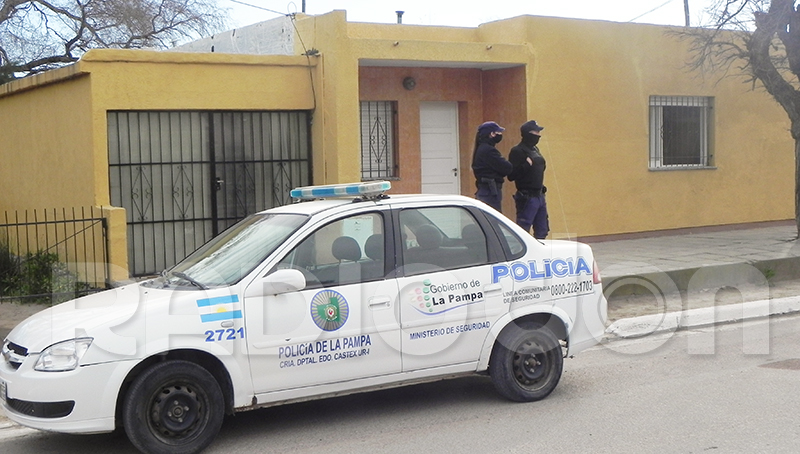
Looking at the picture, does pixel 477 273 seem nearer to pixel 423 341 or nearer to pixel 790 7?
pixel 423 341

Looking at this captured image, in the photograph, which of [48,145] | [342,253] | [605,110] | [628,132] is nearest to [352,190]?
[342,253]

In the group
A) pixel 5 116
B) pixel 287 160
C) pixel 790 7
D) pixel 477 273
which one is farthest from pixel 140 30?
pixel 477 273

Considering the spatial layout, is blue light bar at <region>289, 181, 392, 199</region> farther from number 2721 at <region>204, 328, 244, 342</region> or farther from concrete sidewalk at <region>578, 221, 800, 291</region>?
concrete sidewalk at <region>578, 221, 800, 291</region>

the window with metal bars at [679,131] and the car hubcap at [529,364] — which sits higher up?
the window with metal bars at [679,131]

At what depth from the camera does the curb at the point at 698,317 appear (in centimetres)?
937

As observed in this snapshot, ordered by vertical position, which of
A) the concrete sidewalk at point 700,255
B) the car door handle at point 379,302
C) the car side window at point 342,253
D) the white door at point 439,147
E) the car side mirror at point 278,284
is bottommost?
the concrete sidewalk at point 700,255

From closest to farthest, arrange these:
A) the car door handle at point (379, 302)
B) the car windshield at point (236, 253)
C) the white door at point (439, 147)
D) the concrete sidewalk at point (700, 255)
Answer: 1. the car windshield at point (236, 253)
2. the car door handle at point (379, 302)
3. the concrete sidewalk at point (700, 255)
4. the white door at point (439, 147)

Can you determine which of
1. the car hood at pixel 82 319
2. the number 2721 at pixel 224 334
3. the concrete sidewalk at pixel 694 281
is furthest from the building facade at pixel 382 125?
the number 2721 at pixel 224 334

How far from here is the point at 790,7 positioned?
44.1 ft

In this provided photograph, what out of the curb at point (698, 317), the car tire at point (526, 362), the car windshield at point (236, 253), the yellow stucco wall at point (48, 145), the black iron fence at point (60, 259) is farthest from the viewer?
the yellow stucco wall at point (48, 145)

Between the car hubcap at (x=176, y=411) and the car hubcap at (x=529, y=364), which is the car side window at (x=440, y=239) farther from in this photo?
the car hubcap at (x=176, y=411)

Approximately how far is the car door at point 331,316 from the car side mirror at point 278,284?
0.03 meters

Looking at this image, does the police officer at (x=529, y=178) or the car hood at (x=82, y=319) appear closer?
the car hood at (x=82, y=319)

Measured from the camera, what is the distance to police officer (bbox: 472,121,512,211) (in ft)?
35.2
